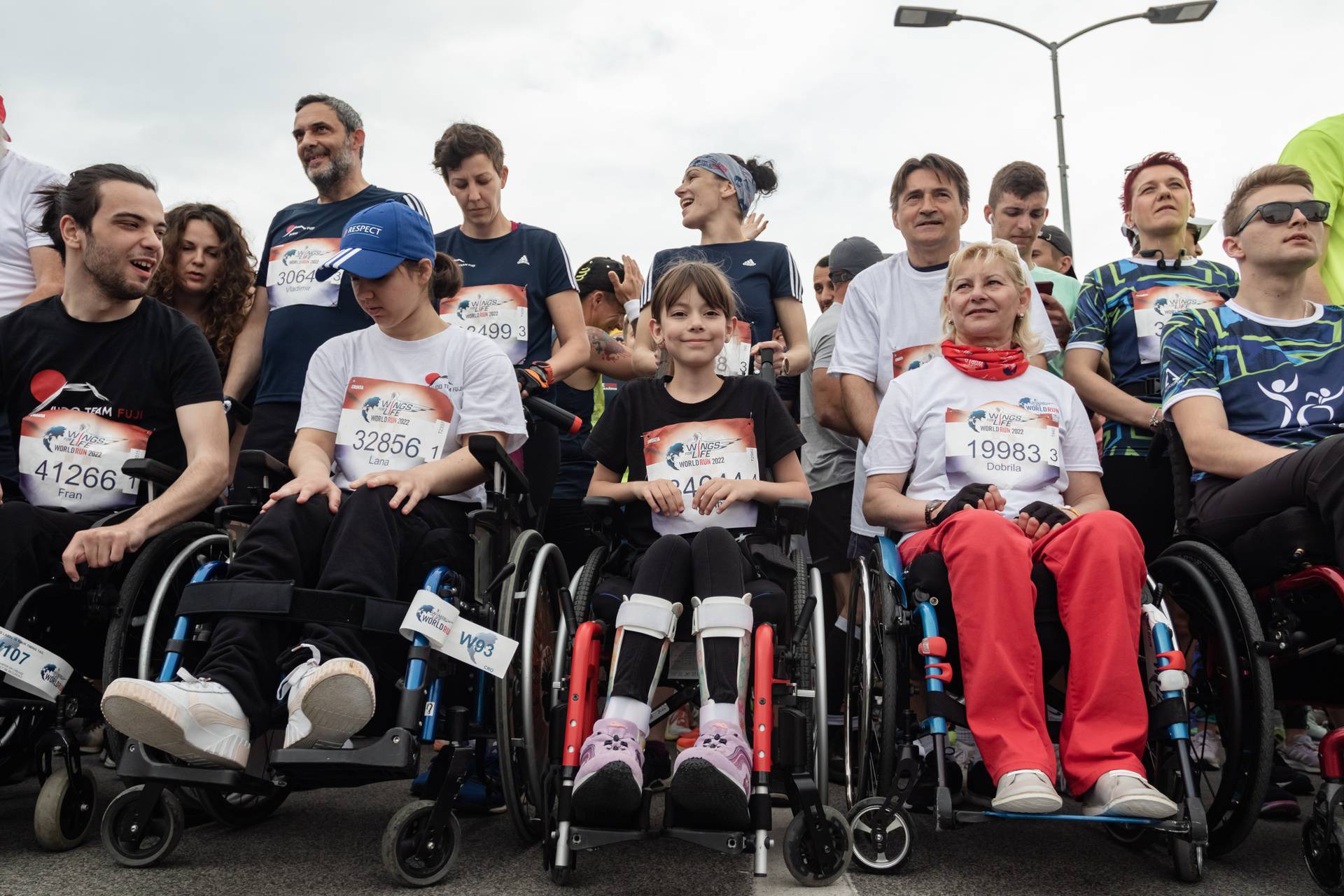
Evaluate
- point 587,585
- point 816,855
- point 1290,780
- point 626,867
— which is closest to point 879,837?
point 816,855

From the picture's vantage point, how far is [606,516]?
290cm

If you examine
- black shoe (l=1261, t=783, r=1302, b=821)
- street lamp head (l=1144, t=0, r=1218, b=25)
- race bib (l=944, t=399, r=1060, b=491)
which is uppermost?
street lamp head (l=1144, t=0, r=1218, b=25)

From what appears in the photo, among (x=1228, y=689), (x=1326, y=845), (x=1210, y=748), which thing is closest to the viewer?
(x=1326, y=845)

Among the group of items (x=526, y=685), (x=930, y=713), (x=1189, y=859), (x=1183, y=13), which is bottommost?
(x=1189, y=859)

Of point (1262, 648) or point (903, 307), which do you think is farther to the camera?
point (903, 307)

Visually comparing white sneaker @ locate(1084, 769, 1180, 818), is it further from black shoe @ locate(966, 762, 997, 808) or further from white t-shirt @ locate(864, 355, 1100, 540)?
white t-shirt @ locate(864, 355, 1100, 540)

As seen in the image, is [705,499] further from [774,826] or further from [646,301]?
[646,301]

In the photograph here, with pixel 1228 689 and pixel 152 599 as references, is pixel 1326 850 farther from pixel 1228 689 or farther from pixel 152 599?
pixel 152 599

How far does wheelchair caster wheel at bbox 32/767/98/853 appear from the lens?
2.45m

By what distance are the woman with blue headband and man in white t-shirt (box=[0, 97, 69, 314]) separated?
85.4 inches

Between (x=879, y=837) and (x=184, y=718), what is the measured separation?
145cm

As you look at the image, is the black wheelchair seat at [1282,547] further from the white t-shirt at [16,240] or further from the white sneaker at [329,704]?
the white t-shirt at [16,240]

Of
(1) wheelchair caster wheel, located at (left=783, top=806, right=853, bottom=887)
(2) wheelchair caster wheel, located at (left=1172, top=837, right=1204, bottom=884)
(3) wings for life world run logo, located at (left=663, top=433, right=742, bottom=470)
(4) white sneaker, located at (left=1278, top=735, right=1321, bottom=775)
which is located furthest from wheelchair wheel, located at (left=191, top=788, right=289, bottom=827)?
(4) white sneaker, located at (left=1278, top=735, right=1321, bottom=775)

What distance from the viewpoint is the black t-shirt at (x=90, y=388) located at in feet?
9.71
